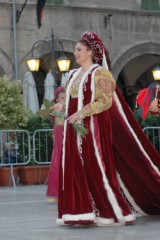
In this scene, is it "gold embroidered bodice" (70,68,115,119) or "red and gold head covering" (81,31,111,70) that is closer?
"gold embroidered bodice" (70,68,115,119)

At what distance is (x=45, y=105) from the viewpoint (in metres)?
7.57

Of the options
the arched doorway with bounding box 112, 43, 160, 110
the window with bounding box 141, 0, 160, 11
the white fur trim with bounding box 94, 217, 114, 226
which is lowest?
the white fur trim with bounding box 94, 217, 114, 226

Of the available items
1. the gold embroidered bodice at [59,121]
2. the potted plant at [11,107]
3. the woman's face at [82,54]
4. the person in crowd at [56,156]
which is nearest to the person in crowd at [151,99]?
the woman's face at [82,54]

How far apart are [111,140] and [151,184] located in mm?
700

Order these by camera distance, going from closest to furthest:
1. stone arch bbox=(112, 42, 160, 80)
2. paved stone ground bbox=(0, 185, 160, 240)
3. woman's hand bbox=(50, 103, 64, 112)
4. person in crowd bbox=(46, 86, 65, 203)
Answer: paved stone ground bbox=(0, 185, 160, 240)
woman's hand bbox=(50, 103, 64, 112)
person in crowd bbox=(46, 86, 65, 203)
stone arch bbox=(112, 42, 160, 80)

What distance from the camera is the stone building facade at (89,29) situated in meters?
23.9

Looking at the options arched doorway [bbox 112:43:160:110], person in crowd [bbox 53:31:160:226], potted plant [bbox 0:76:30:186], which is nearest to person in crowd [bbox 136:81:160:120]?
person in crowd [bbox 53:31:160:226]

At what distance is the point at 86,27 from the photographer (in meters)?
25.4

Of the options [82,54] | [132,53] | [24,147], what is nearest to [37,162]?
[24,147]

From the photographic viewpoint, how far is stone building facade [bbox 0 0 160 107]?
23922 mm

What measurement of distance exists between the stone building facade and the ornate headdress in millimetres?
16320

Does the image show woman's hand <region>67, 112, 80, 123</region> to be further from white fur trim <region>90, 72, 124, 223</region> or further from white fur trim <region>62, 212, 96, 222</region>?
white fur trim <region>62, 212, 96, 222</region>

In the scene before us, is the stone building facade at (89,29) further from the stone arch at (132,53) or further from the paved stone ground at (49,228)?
the paved stone ground at (49,228)

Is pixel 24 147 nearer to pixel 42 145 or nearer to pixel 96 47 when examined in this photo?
pixel 42 145
